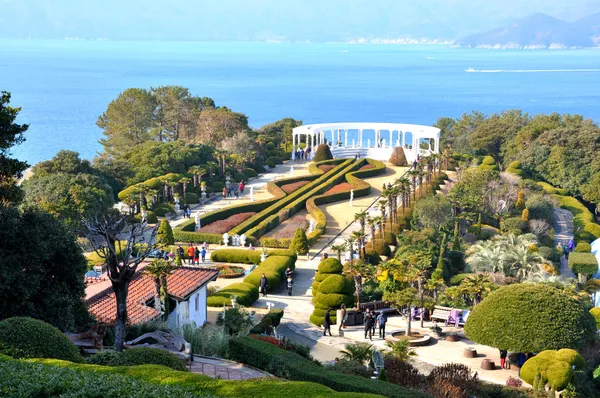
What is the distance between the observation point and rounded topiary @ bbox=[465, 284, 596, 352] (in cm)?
2022

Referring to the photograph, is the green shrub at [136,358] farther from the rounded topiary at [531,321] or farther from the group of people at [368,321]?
the group of people at [368,321]

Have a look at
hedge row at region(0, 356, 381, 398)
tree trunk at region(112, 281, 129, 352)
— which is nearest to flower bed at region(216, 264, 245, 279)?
tree trunk at region(112, 281, 129, 352)

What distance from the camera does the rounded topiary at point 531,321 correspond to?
66.3 feet

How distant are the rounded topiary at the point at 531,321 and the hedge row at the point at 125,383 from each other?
10.3m

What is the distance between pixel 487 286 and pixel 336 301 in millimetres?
4857

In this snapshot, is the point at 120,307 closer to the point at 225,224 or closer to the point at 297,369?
the point at 297,369

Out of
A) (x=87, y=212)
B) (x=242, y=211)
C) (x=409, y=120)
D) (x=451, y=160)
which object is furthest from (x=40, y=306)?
(x=409, y=120)

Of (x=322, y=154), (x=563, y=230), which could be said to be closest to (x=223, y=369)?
(x=563, y=230)

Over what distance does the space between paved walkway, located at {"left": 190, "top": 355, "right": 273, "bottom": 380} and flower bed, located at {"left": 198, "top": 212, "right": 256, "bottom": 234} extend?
73.1 ft

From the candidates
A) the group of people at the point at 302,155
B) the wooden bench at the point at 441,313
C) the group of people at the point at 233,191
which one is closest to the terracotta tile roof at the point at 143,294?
the wooden bench at the point at 441,313

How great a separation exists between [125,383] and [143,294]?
11.9 metres

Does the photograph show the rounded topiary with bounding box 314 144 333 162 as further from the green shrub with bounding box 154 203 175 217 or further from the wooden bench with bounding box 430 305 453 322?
the wooden bench with bounding box 430 305 453 322

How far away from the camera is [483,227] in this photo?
1602 inches

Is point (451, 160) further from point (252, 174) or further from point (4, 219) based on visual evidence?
point (4, 219)
